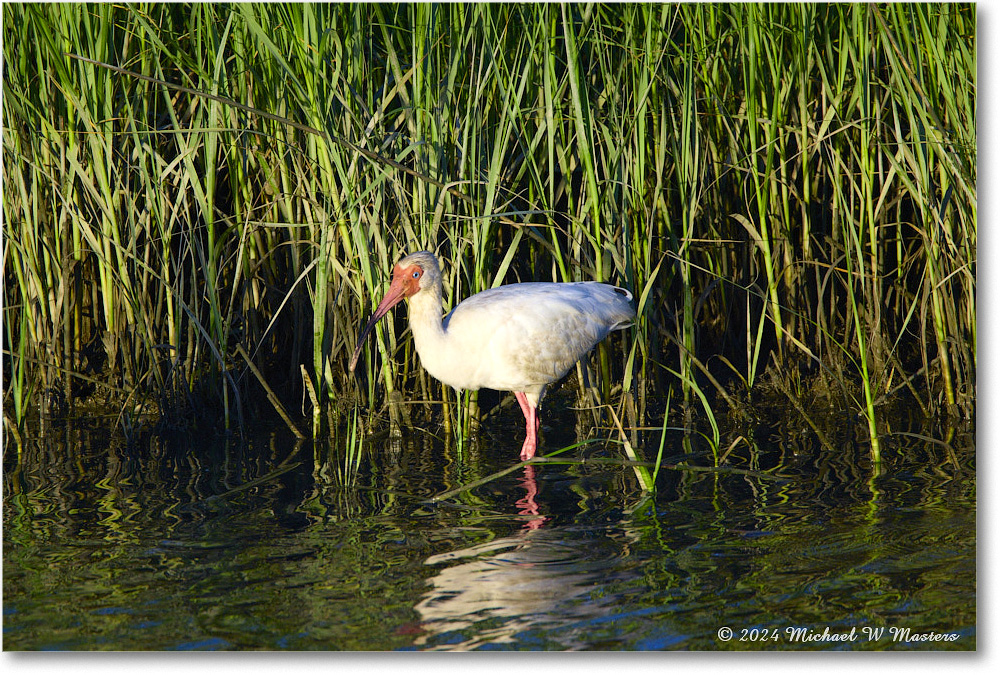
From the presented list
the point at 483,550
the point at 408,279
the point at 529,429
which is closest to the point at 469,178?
the point at 408,279

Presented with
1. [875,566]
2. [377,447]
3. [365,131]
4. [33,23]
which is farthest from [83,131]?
[875,566]

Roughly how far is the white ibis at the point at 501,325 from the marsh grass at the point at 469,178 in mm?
198

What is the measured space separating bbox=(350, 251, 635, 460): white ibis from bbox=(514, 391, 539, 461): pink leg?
0.80 feet

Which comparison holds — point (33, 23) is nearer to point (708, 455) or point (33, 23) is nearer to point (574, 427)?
point (574, 427)

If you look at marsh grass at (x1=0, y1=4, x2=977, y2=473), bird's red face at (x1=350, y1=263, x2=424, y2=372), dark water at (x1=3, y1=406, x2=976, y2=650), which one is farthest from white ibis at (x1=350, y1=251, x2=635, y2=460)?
dark water at (x1=3, y1=406, x2=976, y2=650)

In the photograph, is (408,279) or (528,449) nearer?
(408,279)

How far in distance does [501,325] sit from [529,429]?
0.61m

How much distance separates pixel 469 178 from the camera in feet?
14.7

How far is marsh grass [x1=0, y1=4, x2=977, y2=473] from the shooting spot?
13.8ft

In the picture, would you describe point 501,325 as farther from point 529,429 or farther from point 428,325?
point 529,429

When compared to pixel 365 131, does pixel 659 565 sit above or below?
below

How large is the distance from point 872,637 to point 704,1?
7.84ft

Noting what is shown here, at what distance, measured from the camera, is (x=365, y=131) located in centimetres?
431

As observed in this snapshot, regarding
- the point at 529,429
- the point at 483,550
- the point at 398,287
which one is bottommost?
the point at 483,550
